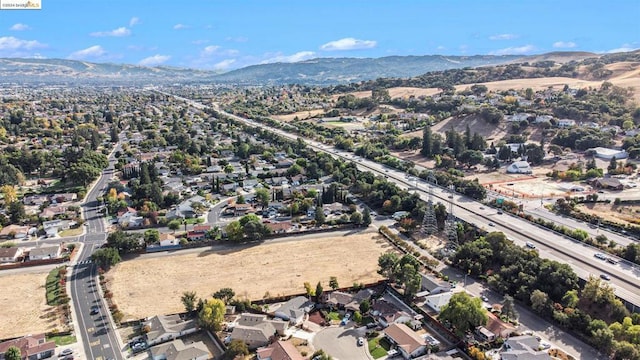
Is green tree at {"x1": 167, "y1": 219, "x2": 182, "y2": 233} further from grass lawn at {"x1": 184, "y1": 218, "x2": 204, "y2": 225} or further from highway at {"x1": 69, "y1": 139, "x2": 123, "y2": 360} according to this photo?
highway at {"x1": 69, "y1": 139, "x2": 123, "y2": 360}

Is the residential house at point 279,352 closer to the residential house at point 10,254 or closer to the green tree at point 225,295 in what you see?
the green tree at point 225,295

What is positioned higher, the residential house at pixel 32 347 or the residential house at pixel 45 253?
the residential house at pixel 45 253

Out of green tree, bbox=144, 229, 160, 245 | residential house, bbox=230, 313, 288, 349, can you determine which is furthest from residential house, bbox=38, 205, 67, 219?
residential house, bbox=230, 313, 288, 349

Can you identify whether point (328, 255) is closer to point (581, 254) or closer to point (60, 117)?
point (581, 254)

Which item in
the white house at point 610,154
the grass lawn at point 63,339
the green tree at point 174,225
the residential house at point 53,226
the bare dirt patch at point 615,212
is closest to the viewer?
the grass lawn at point 63,339

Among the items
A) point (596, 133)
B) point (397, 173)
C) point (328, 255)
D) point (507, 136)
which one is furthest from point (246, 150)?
point (596, 133)

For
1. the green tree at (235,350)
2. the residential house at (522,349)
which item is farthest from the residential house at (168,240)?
the residential house at (522,349)
